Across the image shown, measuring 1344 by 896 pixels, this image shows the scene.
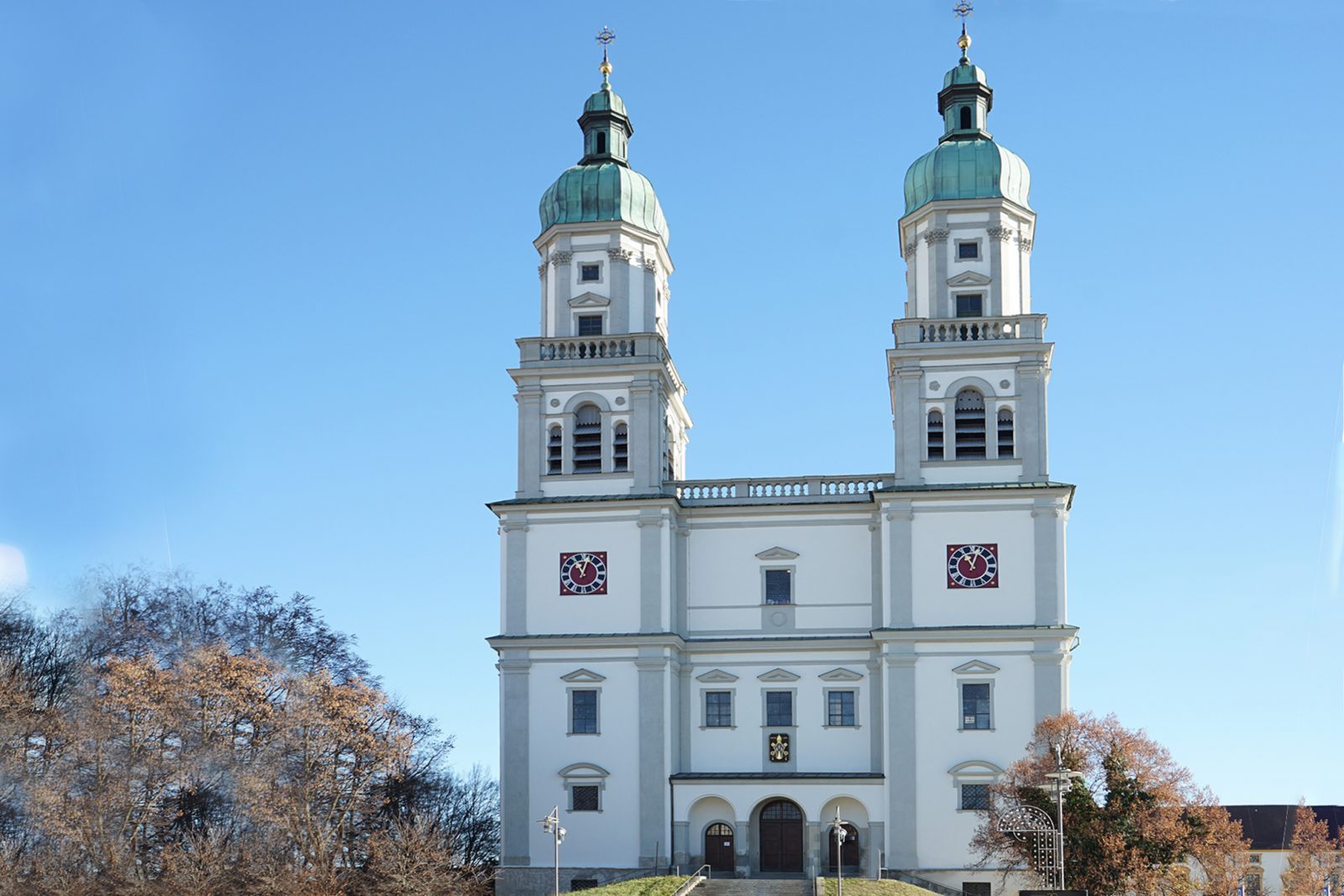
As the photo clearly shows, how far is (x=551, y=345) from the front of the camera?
53.8 m

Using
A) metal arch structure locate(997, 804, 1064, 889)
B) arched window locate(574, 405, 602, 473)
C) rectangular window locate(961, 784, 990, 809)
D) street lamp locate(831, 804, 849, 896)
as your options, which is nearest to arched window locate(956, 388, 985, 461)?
rectangular window locate(961, 784, 990, 809)

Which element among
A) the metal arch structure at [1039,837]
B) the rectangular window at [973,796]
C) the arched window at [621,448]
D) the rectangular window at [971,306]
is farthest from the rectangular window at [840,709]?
the rectangular window at [971,306]

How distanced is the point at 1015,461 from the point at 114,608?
29.7m

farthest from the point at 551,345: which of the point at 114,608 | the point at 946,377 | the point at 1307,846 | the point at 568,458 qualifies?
the point at 1307,846

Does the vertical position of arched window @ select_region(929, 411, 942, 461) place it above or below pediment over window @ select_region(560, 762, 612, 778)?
above

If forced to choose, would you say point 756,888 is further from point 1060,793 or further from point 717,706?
point 1060,793

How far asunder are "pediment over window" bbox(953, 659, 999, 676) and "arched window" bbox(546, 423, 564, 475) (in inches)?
507

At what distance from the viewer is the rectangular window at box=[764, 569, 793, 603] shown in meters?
52.3

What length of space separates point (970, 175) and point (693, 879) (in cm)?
2195

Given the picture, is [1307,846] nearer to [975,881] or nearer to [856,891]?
[975,881]

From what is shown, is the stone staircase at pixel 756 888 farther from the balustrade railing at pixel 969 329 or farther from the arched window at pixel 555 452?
the balustrade railing at pixel 969 329

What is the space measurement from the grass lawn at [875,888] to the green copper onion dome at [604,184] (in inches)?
817

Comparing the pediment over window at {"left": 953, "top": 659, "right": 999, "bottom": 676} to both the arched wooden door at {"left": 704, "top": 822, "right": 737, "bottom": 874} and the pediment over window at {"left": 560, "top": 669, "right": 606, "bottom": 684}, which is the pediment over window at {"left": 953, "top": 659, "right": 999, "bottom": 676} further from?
the pediment over window at {"left": 560, "top": 669, "right": 606, "bottom": 684}

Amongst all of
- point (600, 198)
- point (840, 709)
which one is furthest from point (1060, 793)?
point (600, 198)
